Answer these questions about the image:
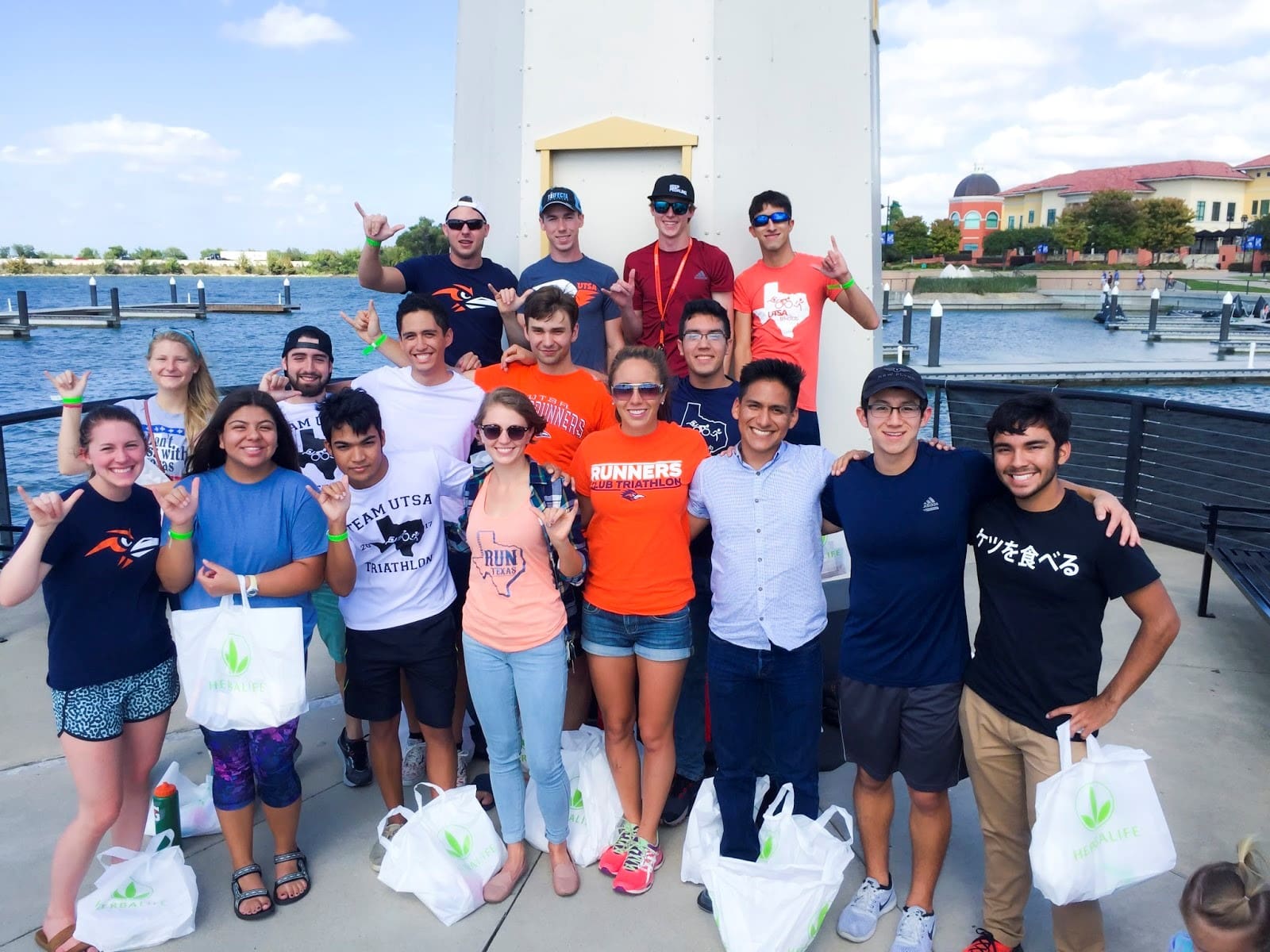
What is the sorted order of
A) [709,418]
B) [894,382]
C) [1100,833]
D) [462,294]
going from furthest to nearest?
[462,294]
[709,418]
[894,382]
[1100,833]

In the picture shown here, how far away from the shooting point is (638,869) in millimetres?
3334

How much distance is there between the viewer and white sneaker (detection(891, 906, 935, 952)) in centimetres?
294

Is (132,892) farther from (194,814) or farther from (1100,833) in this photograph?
(1100,833)

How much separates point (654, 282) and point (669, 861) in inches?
102

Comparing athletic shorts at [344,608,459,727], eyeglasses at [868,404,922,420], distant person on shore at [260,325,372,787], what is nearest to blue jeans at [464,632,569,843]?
athletic shorts at [344,608,459,727]

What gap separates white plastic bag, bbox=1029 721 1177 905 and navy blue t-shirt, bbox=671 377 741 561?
5.19ft

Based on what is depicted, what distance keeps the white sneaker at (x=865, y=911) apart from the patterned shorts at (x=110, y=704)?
244 centimetres

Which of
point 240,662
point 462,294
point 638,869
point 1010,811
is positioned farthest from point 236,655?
point 1010,811

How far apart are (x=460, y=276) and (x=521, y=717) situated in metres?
2.29

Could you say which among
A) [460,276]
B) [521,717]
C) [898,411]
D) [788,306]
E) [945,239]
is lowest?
[521,717]

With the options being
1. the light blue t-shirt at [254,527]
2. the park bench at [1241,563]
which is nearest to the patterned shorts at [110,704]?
the light blue t-shirt at [254,527]

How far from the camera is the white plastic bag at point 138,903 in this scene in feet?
9.58

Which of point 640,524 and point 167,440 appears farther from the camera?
point 167,440

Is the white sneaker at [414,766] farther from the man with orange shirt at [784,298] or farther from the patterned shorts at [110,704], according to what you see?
the man with orange shirt at [784,298]
